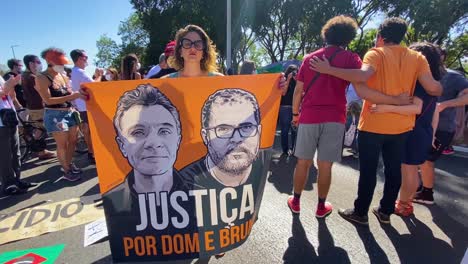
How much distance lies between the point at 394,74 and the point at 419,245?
1.54 meters

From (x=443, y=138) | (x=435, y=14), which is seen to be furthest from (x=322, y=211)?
(x=435, y=14)

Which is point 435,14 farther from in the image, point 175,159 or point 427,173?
point 175,159

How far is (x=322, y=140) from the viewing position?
9.03 ft

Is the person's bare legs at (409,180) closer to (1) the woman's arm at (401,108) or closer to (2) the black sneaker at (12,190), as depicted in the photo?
(1) the woman's arm at (401,108)

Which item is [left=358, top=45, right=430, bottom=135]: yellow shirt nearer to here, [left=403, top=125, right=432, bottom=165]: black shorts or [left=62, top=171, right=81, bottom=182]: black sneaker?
[left=403, top=125, right=432, bottom=165]: black shorts

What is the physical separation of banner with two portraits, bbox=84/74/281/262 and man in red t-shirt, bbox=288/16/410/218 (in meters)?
0.84

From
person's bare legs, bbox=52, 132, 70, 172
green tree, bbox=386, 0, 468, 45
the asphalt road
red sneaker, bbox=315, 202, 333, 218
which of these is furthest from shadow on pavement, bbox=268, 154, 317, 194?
green tree, bbox=386, 0, 468, 45

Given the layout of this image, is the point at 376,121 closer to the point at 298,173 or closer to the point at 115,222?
the point at 298,173

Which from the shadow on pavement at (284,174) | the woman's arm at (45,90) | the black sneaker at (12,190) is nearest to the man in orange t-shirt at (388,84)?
the shadow on pavement at (284,174)

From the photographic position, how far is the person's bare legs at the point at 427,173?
3.26m

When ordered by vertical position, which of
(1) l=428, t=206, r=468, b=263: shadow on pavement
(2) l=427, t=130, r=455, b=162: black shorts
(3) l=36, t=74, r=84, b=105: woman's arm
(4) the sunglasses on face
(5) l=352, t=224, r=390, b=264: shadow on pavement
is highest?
(4) the sunglasses on face

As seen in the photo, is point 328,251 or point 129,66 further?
point 129,66

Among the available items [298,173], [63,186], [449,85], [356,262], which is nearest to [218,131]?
[298,173]

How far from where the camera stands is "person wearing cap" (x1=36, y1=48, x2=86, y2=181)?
3.89 meters
